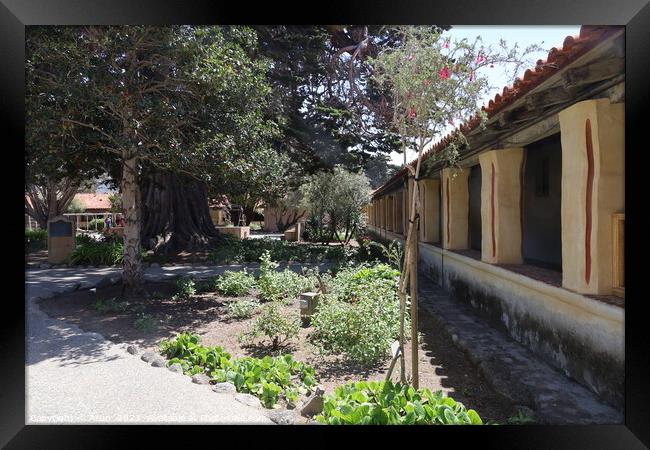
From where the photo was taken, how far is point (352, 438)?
318 centimetres

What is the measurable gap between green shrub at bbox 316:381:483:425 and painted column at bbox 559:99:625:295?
1.94 metres

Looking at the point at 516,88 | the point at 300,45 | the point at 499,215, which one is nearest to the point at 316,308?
the point at 499,215

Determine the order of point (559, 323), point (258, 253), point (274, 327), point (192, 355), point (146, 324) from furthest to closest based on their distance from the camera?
point (258, 253)
point (146, 324)
point (274, 327)
point (192, 355)
point (559, 323)

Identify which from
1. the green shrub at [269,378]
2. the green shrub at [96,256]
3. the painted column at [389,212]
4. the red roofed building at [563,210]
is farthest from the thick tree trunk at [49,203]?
the red roofed building at [563,210]

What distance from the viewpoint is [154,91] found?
7742mm

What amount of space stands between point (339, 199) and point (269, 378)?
17.0m

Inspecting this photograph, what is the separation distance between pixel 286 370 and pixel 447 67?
10.6 feet

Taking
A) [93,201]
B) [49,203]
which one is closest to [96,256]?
[49,203]

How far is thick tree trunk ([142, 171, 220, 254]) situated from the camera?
15875 mm

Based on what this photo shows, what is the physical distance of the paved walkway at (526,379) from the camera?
11.8 ft

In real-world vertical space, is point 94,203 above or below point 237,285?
above

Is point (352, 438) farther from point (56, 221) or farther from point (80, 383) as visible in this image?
point (56, 221)
